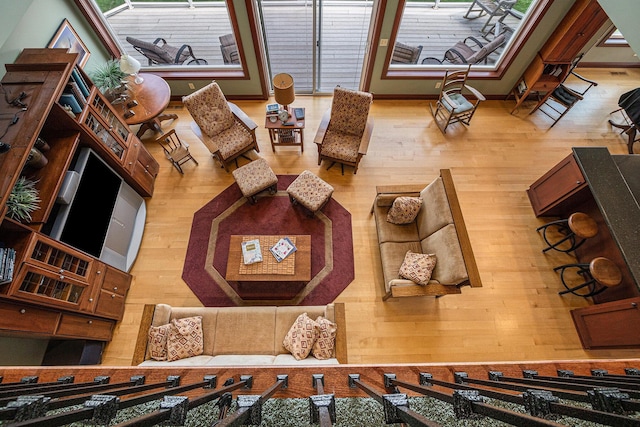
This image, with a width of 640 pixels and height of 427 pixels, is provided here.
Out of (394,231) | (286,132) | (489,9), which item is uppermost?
(489,9)

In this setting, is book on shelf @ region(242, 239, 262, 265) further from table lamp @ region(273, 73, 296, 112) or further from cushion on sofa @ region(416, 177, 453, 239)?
table lamp @ region(273, 73, 296, 112)

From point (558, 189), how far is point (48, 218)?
5.52 metres

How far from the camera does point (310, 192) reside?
3.73 m

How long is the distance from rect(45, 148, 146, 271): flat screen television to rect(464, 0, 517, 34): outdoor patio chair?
5838 millimetres

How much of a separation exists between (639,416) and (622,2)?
299cm

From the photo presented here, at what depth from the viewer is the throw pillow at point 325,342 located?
2.70 m

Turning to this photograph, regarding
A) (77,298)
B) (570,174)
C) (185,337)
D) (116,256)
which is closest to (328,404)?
(185,337)

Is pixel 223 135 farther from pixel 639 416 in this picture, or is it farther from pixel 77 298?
pixel 639 416

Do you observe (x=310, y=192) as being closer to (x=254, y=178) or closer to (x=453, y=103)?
(x=254, y=178)

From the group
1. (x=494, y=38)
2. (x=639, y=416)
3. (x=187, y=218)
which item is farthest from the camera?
(x=494, y=38)

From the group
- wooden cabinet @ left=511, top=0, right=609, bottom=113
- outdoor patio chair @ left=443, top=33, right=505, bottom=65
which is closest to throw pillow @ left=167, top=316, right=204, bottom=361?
outdoor patio chair @ left=443, top=33, right=505, bottom=65

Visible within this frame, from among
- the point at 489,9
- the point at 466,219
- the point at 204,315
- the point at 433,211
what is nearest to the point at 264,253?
the point at 204,315

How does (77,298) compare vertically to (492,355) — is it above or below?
above

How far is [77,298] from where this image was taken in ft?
8.84
